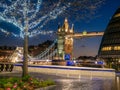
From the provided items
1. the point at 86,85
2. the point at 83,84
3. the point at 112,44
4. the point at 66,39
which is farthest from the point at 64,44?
the point at 86,85

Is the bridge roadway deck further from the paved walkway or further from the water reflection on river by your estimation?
the water reflection on river

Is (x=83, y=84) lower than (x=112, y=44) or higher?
lower

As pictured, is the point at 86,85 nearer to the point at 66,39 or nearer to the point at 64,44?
the point at 64,44

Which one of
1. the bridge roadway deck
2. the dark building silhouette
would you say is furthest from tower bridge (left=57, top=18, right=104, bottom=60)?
the bridge roadway deck

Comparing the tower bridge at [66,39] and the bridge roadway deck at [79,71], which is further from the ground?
the tower bridge at [66,39]

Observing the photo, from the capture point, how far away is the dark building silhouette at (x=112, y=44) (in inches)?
4601

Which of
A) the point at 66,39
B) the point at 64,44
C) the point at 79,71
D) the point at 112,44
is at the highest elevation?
the point at 66,39

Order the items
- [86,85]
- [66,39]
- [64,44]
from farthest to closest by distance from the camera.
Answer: [66,39] → [64,44] → [86,85]

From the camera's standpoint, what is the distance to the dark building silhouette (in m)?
→ 117

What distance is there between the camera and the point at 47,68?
3856cm

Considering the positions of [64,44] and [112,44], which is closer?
[112,44]

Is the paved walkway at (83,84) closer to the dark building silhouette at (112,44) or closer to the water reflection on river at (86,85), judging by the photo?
the water reflection on river at (86,85)

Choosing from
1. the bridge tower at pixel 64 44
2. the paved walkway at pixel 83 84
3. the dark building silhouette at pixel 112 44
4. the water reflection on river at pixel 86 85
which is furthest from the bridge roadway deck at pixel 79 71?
the bridge tower at pixel 64 44

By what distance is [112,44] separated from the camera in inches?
4648
